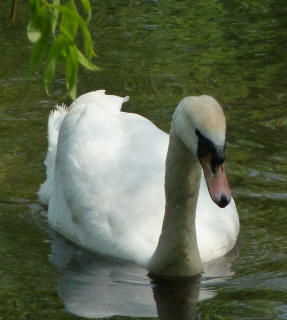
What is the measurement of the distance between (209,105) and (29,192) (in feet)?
10.5

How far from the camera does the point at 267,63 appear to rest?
1151 centimetres

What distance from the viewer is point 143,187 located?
735cm

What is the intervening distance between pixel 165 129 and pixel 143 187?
240 centimetres

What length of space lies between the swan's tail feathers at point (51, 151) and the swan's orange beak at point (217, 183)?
2.92 meters

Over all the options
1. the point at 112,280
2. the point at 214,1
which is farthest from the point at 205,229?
the point at 214,1

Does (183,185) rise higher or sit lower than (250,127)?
higher

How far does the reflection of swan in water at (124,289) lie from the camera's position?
6.40 m

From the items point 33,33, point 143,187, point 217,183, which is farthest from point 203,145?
point 33,33

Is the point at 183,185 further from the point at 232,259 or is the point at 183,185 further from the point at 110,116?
the point at 110,116

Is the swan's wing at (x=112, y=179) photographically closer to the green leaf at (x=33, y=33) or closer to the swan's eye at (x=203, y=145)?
the swan's eye at (x=203, y=145)

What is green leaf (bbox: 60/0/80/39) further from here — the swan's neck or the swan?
the swan's neck

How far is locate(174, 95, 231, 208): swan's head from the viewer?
18.9 feet

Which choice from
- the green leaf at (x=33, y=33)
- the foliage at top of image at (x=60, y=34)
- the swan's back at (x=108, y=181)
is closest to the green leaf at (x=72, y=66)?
the foliage at top of image at (x=60, y=34)

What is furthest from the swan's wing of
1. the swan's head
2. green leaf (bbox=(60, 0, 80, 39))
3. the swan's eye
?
green leaf (bbox=(60, 0, 80, 39))
